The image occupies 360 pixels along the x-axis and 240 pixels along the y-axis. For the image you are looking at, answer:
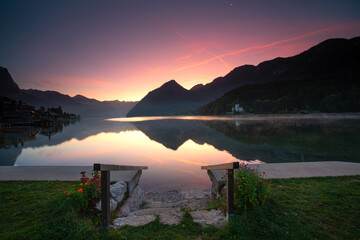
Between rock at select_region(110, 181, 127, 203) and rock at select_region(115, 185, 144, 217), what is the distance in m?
0.37

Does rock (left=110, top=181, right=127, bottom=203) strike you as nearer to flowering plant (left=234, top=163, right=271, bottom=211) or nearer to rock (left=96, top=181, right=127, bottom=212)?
rock (left=96, top=181, right=127, bottom=212)

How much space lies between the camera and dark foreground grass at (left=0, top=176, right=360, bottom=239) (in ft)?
13.5

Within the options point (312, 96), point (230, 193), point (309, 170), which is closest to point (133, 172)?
point (230, 193)

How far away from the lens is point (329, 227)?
14.3 feet

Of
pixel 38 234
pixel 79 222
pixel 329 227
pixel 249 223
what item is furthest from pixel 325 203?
pixel 38 234

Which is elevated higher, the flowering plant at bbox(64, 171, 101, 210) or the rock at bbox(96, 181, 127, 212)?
the flowering plant at bbox(64, 171, 101, 210)

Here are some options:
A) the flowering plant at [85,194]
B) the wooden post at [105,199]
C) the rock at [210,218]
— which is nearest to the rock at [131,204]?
the flowering plant at [85,194]

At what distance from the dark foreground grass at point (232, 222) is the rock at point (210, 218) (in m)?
0.22

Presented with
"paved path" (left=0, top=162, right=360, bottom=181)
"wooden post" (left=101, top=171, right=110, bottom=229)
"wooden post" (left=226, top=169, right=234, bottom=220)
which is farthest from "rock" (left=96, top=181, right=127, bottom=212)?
"wooden post" (left=226, top=169, right=234, bottom=220)

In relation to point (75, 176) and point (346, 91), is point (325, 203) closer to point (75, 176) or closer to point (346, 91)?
point (75, 176)

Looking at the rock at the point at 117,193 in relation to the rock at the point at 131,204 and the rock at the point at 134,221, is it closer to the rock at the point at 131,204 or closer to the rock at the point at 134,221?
the rock at the point at 131,204

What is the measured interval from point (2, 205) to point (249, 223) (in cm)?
719

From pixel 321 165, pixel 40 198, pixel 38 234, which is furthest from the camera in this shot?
pixel 321 165

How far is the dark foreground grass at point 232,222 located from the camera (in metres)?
4.11
